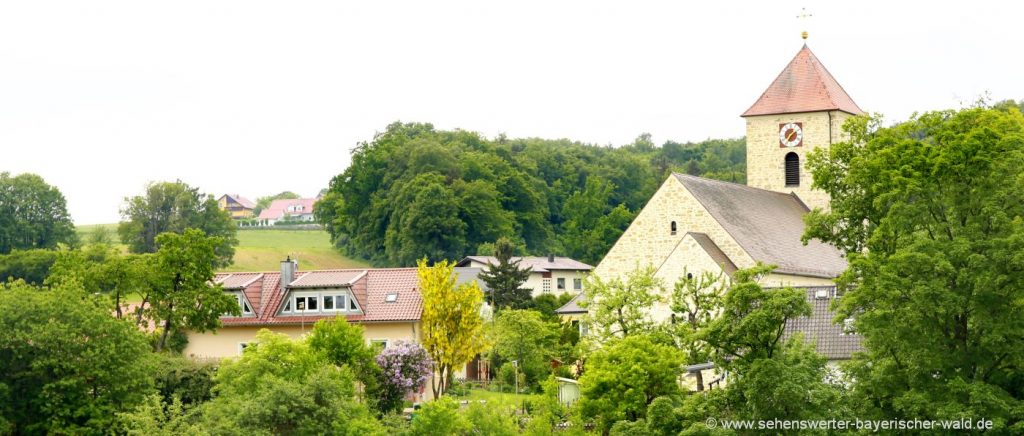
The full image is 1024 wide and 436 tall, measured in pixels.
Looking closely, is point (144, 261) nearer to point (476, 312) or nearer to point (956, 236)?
point (476, 312)

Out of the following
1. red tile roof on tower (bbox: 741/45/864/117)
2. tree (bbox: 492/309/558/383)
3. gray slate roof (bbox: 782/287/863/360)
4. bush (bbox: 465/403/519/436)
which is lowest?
bush (bbox: 465/403/519/436)

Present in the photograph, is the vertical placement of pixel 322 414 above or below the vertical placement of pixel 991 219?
below

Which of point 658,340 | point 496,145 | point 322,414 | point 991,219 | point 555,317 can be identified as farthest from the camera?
point 496,145

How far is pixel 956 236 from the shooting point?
90.7 ft

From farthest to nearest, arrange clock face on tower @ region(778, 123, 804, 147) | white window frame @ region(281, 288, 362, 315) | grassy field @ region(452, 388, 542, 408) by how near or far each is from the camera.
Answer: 1. clock face on tower @ region(778, 123, 804, 147)
2. white window frame @ region(281, 288, 362, 315)
3. grassy field @ region(452, 388, 542, 408)

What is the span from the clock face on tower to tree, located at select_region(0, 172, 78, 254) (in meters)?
53.1

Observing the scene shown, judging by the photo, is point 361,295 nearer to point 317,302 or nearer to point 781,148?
point 317,302

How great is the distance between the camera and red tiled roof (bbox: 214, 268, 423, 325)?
48.7 metres

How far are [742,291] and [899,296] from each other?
3.35m

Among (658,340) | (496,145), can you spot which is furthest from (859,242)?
(496,145)

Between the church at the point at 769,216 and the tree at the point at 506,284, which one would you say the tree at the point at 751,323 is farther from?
the tree at the point at 506,284

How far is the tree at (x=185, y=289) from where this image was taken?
4441 centimetres

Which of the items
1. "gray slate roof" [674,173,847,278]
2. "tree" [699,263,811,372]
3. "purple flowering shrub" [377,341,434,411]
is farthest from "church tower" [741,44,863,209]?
"tree" [699,263,811,372]

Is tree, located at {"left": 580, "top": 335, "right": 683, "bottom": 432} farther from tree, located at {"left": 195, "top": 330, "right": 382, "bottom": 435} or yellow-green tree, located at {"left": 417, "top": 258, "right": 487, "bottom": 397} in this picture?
Answer: yellow-green tree, located at {"left": 417, "top": 258, "right": 487, "bottom": 397}
